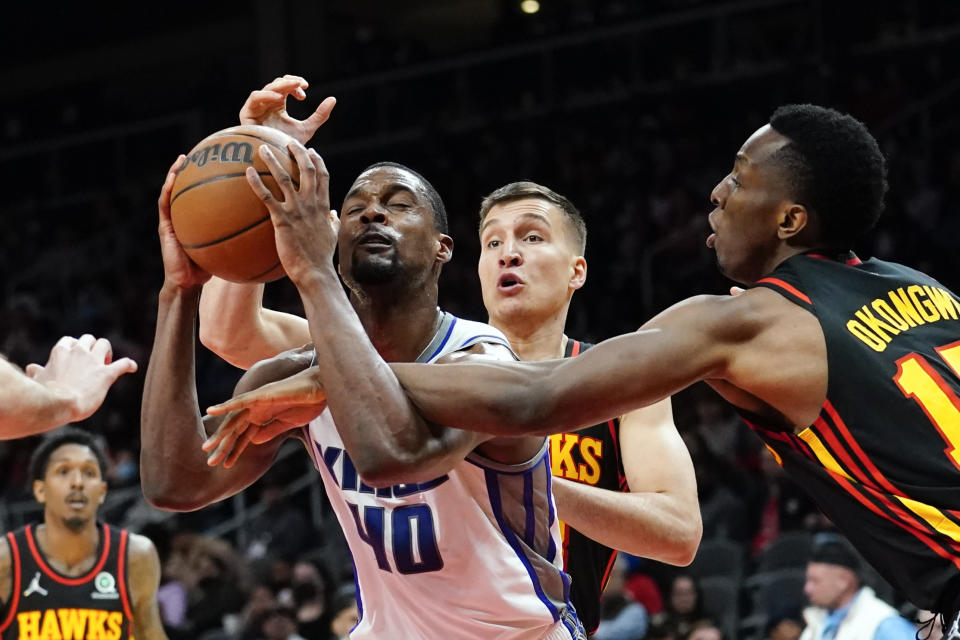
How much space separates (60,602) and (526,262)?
11.4ft

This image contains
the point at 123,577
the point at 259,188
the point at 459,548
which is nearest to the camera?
the point at 259,188

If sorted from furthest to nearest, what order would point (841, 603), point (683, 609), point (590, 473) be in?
point (683, 609)
point (841, 603)
point (590, 473)

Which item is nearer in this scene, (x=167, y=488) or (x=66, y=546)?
(x=167, y=488)

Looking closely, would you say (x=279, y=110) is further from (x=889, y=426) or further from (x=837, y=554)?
(x=837, y=554)

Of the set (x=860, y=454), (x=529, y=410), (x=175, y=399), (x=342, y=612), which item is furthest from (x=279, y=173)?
(x=342, y=612)

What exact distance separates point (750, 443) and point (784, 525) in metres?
1.18

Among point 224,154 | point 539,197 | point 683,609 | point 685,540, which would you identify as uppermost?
point 539,197

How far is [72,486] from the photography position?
684 cm

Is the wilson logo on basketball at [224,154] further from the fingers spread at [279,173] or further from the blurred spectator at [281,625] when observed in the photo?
the blurred spectator at [281,625]

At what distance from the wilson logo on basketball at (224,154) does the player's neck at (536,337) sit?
1.55 m

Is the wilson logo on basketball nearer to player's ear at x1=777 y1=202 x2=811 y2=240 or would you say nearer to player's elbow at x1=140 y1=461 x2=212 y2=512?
player's elbow at x1=140 y1=461 x2=212 y2=512

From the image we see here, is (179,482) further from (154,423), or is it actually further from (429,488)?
(429,488)

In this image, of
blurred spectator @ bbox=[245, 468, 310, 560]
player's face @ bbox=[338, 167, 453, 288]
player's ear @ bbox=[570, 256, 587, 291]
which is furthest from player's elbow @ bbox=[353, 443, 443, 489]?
blurred spectator @ bbox=[245, 468, 310, 560]

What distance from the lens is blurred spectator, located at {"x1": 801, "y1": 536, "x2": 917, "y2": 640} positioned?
593 centimetres
